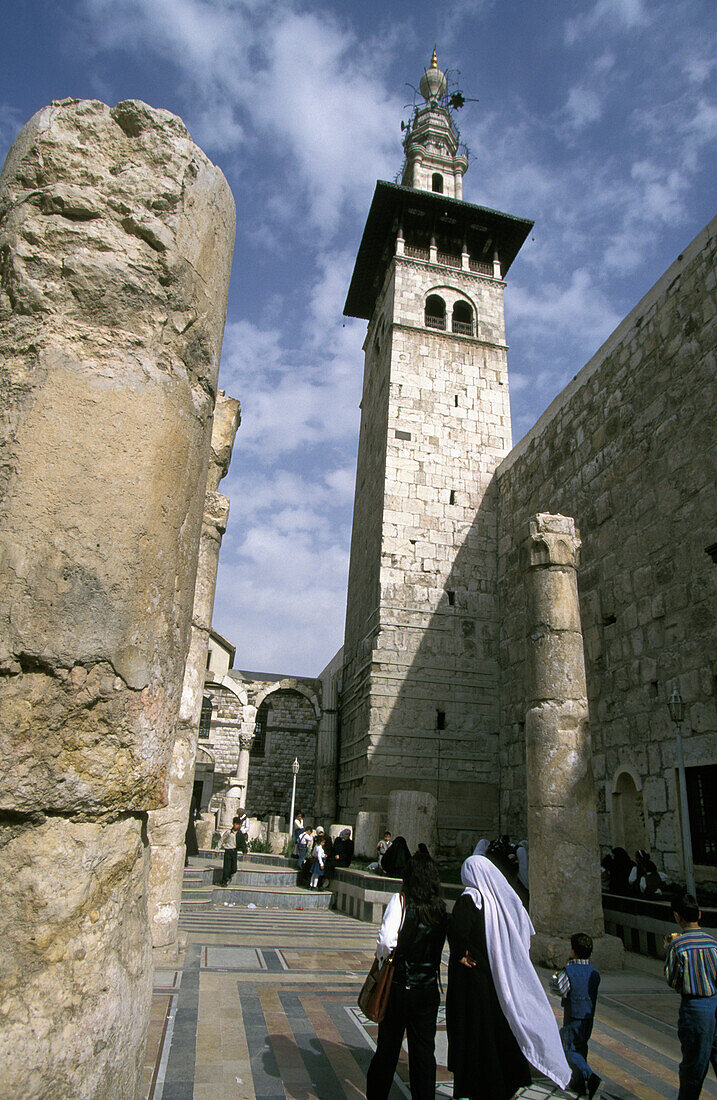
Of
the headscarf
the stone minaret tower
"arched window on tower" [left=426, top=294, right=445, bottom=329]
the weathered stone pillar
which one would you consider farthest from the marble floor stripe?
"arched window on tower" [left=426, top=294, right=445, bottom=329]

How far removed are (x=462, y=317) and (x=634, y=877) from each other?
50.2 feet

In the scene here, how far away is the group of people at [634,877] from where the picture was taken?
24.1 ft

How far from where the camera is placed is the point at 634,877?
7641 mm

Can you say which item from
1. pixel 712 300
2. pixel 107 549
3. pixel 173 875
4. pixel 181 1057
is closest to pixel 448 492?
pixel 712 300

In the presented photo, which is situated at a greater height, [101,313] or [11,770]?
[101,313]

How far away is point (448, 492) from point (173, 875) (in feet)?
39.1

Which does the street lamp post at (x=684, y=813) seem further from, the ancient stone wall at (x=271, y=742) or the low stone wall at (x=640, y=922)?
the ancient stone wall at (x=271, y=742)

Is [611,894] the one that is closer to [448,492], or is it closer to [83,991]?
[83,991]

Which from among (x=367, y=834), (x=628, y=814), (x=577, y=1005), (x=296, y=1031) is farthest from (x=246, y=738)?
(x=577, y=1005)

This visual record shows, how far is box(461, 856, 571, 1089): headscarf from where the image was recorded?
2.76 m

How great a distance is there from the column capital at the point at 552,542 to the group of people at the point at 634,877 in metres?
3.51

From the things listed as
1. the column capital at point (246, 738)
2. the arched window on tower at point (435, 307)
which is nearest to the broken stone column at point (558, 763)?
the arched window on tower at point (435, 307)

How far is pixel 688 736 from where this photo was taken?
8133 mm

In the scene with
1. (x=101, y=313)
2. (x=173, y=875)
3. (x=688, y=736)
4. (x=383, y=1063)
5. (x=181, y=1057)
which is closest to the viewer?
(x=101, y=313)
